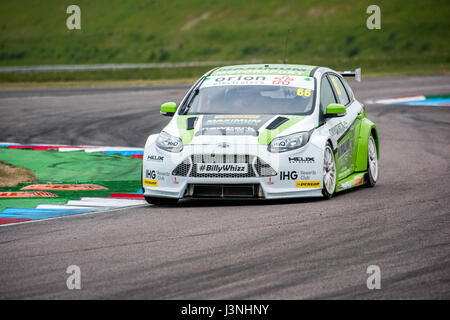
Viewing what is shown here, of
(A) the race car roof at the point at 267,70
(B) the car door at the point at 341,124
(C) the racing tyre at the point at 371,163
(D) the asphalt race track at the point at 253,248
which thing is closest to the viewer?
(D) the asphalt race track at the point at 253,248

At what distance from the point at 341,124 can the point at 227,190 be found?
182 cm

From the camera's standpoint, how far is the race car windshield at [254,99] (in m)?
10.0

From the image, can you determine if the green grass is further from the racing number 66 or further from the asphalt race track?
the asphalt race track

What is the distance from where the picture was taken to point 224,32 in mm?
85000

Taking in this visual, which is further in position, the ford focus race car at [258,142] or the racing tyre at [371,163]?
the racing tyre at [371,163]

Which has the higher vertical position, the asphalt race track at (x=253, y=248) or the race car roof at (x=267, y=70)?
the race car roof at (x=267, y=70)

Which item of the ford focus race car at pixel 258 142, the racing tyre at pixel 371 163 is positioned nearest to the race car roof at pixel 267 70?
the ford focus race car at pixel 258 142

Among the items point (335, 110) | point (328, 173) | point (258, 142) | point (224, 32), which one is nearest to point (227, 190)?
point (258, 142)

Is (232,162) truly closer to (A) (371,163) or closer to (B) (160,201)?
(B) (160,201)

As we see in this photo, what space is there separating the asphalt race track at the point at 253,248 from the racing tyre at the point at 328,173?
4.6 inches

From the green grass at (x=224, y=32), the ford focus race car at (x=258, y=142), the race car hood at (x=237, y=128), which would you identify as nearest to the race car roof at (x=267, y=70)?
the ford focus race car at (x=258, y=142)

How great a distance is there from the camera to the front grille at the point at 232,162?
29.9 ft

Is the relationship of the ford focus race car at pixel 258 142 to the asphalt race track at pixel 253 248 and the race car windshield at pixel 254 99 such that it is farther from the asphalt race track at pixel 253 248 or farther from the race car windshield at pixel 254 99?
the asphalt race track at pixel 253 248

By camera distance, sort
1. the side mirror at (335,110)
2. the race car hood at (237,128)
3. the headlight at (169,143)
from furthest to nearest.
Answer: the side mirror at (335,110), the headlight at (169,143), the race car hood at (237,128)
